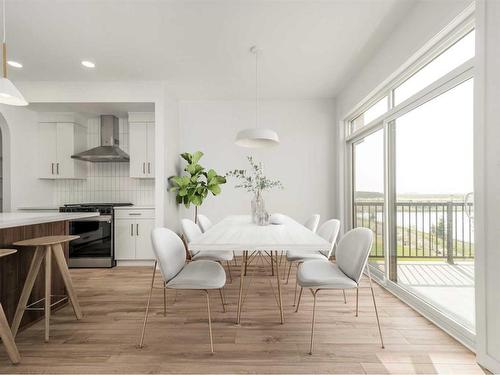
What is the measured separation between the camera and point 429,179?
7.90 ft

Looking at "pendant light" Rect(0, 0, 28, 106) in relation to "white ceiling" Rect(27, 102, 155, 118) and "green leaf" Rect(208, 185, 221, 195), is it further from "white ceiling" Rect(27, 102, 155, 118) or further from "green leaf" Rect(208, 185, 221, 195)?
"green leaf" Rect(208, 185, 221, 195)

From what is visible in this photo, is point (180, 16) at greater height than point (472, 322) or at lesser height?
greater

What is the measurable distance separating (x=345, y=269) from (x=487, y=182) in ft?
3.52

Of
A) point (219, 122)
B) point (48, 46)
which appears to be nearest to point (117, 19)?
point (48, 46)

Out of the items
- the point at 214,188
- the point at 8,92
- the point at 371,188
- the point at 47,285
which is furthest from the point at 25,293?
the point at 371,188

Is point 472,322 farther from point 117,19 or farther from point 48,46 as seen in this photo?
point 48,46

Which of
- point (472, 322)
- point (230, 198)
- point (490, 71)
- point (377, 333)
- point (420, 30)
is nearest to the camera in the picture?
point (490, 71)

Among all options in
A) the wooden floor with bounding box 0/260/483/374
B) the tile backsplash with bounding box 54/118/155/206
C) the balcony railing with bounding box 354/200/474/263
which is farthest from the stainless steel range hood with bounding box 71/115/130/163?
the balcony railing with bounding box 354/200/474/263

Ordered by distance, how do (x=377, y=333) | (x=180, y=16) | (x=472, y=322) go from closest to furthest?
(x=472, y=322), (x=377, y=333), (x=180, y=16)

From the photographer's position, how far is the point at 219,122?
4.80m

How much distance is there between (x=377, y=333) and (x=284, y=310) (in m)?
0.80

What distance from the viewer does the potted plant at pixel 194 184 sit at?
4.16m

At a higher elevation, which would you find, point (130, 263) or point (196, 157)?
point (196, 157)

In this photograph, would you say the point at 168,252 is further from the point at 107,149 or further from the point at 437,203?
the point at 107,149
